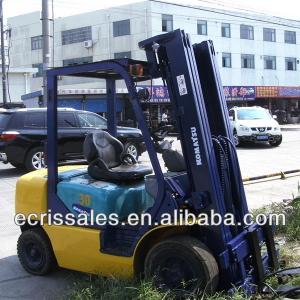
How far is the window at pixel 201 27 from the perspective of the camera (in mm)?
58188

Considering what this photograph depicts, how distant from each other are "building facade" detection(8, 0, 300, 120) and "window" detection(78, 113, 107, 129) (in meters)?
35.8

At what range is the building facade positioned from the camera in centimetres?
5538

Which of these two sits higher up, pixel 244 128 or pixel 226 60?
pixel 226 60

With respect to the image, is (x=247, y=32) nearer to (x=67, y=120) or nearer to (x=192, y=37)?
(x=192, y=37)

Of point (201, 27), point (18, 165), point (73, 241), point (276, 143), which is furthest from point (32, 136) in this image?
point (201, 27)

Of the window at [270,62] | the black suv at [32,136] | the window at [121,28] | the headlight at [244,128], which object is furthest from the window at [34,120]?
the window at [270,62]

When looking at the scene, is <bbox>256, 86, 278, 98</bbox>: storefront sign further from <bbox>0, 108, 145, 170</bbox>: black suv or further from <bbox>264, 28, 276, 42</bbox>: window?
<bbox>0, 108, 145, 170</bbox>: black suv

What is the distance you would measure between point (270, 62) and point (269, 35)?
344 cm

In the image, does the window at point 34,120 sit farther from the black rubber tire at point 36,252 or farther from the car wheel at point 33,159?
the black rubber tire at point 36,252

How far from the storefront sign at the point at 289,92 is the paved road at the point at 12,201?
2847 centimetres

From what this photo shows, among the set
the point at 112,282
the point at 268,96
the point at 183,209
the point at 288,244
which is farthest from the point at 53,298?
the point at 268,96

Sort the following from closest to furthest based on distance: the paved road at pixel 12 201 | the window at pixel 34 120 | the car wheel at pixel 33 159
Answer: the paved road at pixel 12 201 < the car wheel at pixel 33 159 < the window at pixel 34 120

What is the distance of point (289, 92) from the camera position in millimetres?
50750

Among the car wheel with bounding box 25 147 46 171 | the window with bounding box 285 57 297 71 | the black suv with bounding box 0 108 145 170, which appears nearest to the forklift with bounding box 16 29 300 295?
the black suv with bounding box 0 108 145 170
